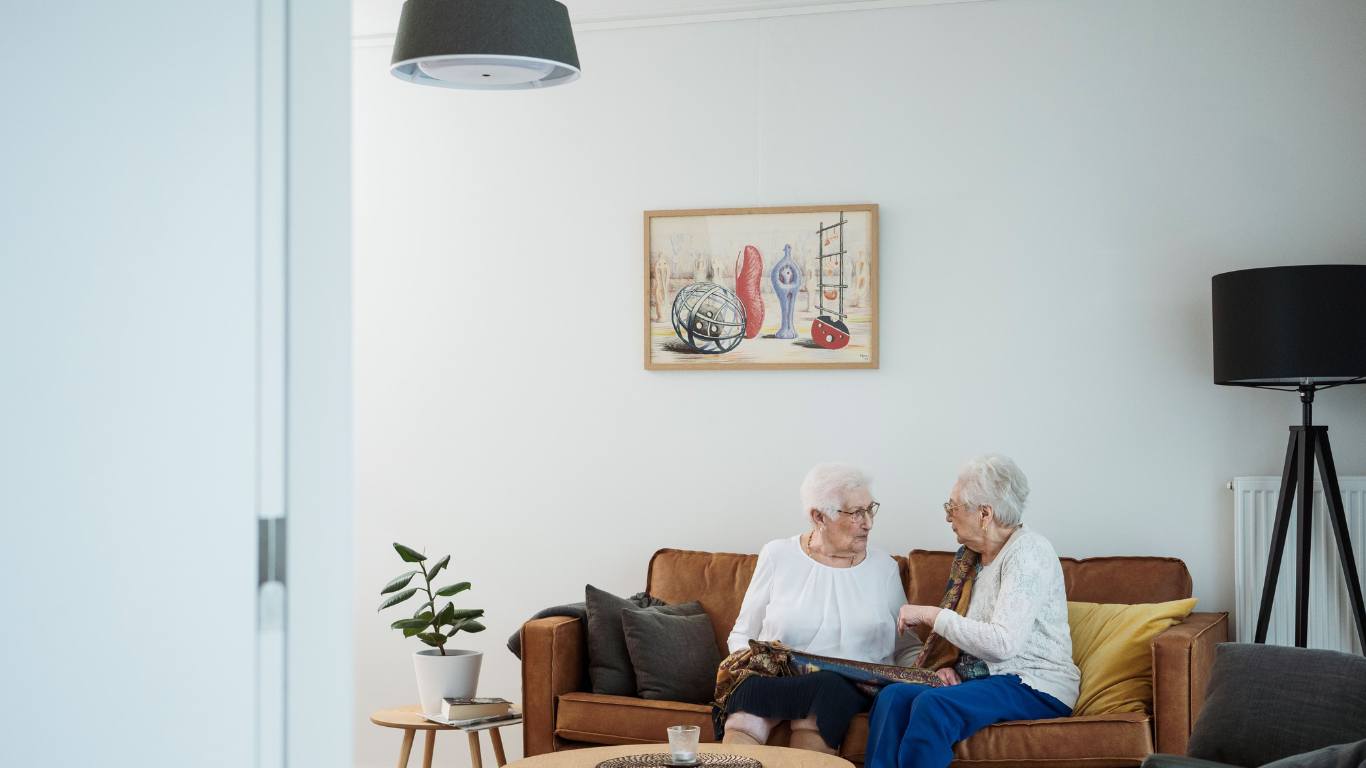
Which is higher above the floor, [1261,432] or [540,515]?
[1261,432]

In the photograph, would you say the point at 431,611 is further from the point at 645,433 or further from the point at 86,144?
the point at 86,144

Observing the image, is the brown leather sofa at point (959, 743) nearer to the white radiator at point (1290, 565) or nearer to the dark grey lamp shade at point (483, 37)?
the white radiator at point (1290, 565)

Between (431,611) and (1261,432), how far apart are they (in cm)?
292

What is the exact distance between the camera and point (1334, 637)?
4262 mm

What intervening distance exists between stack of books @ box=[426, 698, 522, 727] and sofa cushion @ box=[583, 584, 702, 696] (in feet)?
1.19

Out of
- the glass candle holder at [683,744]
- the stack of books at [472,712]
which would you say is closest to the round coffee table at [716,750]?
the glass candle holder at [683,744]

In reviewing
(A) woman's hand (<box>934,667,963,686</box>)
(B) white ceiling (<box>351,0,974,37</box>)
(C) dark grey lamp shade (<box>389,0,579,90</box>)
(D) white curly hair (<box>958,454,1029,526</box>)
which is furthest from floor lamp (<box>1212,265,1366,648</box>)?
(C) dark grey lamp shade (<box>389,0,579,90</box>)

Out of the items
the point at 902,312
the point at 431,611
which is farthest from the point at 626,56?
the point at 431,611

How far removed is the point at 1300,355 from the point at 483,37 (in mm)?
2603

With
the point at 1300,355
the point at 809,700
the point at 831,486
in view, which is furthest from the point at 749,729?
the point at 1300,355

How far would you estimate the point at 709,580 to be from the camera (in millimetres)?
4430

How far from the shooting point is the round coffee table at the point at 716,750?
2984mm

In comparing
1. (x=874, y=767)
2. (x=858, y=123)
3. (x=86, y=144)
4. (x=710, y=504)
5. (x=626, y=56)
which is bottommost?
(x=874, y=767)

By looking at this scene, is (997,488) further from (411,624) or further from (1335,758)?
(411,624)
